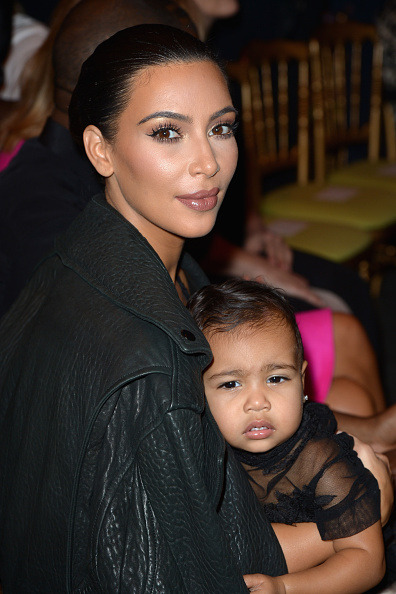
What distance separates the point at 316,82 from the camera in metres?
3.80

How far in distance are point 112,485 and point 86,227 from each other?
1.34 feet

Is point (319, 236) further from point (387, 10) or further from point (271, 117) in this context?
point (387, 10)

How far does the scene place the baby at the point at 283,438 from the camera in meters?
1.17

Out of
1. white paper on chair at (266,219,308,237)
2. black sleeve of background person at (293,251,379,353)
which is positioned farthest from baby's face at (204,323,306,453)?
white paper on chair at (266,219,308,237)

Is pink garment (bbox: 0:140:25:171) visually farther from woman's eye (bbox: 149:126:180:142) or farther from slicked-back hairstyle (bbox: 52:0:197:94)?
woman's eye (bbox: 149:126:180:142)

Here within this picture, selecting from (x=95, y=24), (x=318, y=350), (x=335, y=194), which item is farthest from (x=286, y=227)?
(x=95, y=24)

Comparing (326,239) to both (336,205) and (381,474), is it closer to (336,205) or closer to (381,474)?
(336,205)

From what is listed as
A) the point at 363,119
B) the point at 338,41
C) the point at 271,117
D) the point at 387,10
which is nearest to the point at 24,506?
the point at 271,117

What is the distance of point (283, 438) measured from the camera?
1212 millimetres

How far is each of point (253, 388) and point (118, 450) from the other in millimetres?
316

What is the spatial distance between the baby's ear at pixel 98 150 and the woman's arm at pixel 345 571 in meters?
0.67

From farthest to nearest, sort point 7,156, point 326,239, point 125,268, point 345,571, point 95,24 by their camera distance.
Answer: point 326,239 → point 7,156 → point 95,24 → point 345,571 → point 125,268

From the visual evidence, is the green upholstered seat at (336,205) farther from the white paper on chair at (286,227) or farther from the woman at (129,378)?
the woman at (129,378)

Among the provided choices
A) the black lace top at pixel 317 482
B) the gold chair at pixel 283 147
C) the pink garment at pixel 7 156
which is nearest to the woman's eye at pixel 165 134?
the black lace top at pixel 317 482
